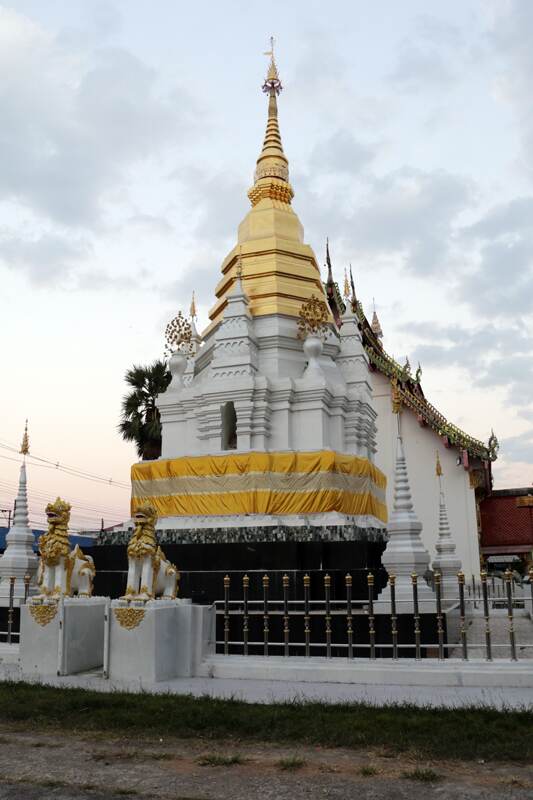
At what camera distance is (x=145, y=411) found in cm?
2852

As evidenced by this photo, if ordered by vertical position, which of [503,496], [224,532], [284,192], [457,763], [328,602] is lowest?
[457,763]

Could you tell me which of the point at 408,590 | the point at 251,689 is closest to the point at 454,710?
the point at 251,689

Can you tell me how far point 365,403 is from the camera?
18.6m

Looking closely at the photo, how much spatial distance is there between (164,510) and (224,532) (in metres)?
2.75

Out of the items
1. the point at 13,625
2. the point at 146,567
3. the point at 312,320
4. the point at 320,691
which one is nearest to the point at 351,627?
the point at 320,691

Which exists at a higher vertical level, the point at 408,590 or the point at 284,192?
the point at 284,192

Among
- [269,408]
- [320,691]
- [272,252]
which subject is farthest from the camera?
[272,252]

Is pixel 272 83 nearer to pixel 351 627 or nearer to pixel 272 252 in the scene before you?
pixel 272 252

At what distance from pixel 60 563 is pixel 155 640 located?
2.32m

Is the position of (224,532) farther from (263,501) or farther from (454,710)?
(454,710)

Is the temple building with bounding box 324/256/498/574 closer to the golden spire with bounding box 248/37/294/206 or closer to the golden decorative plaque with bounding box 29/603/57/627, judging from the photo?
the golden spire with bounding box 248/37/294/206

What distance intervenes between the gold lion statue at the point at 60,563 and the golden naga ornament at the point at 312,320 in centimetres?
948

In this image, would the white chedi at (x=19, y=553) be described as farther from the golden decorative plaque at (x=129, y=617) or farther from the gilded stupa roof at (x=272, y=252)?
the gilded stupa roof at (x=272, y=252)

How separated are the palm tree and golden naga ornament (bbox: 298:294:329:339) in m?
10.7
